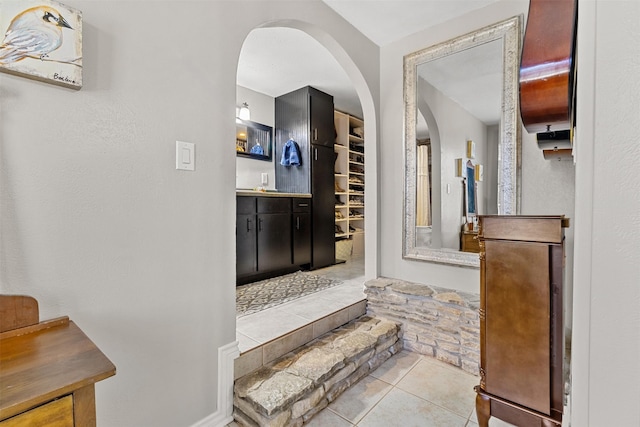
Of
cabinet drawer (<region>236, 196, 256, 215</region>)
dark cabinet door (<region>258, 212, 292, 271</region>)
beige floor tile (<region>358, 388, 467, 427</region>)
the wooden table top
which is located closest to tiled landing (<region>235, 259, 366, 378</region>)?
beige floor tile (<region>358, 388, 467, 427</region>)

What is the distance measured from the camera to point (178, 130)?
126 centimetres

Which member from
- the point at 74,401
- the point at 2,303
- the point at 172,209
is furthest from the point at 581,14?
the point at 2,303

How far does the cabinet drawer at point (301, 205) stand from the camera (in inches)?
139

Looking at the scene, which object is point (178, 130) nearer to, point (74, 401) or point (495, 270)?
point (74, 401)

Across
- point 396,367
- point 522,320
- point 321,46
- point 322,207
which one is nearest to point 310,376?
point 396,367

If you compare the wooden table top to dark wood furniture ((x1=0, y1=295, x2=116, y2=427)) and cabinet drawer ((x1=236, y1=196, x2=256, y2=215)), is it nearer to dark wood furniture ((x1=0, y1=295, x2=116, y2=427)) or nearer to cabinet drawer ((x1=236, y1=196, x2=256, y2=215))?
dark wood furniture ((x1=0, y1=295, x2=116, y2=427))

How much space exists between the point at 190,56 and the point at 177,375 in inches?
55.5

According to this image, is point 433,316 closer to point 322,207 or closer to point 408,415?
point 408,415

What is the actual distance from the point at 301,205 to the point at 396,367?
2126mm

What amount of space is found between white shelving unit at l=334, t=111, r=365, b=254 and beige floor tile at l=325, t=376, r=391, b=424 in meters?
2.89

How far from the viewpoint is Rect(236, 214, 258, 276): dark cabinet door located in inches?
116

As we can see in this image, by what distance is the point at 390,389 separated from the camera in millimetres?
1740

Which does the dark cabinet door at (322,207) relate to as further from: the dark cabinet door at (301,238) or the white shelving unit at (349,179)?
the white shelving unit at (349,179)

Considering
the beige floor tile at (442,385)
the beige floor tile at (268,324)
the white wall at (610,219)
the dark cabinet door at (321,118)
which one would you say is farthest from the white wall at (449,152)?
the white wall at (610,219)
